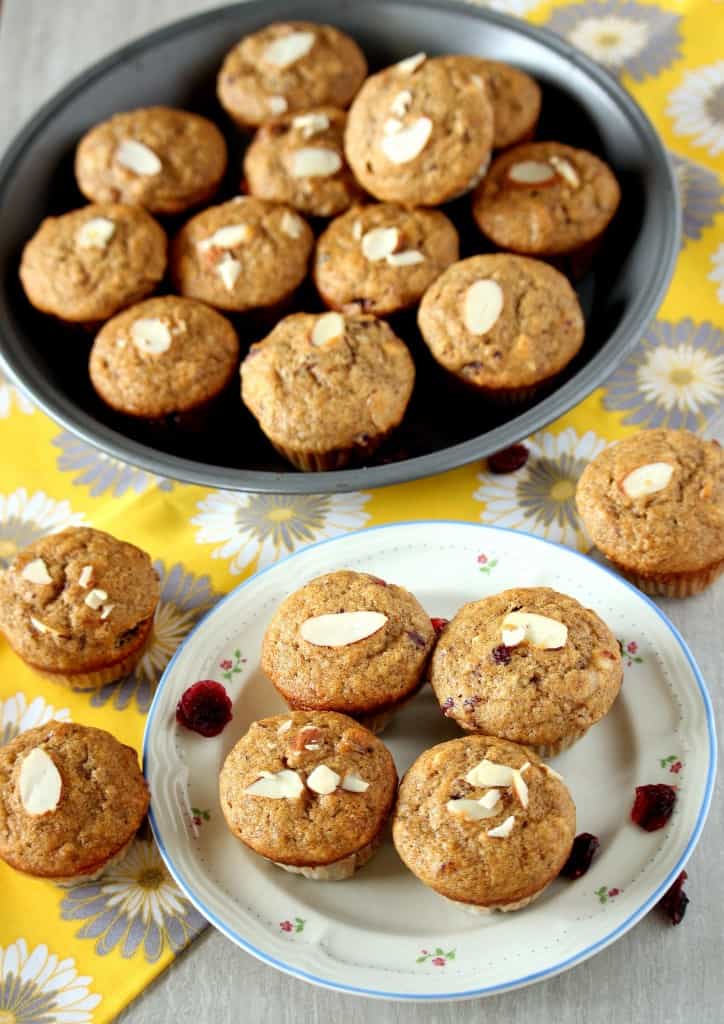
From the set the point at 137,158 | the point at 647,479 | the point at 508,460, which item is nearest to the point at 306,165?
the point at 137,158

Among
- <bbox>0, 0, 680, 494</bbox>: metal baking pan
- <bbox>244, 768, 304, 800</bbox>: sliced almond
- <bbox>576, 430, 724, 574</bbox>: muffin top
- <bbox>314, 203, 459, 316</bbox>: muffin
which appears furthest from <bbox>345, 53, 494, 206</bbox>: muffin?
<bbox>244, 768, 304, 800</bbox>: sliced almond

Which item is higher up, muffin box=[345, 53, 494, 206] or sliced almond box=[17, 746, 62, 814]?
muffin box=[345, 53, 494, 206]

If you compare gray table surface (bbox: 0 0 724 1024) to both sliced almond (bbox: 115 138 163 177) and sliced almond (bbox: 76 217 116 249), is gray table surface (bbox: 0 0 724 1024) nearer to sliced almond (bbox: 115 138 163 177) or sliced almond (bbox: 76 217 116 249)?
sliced almond (bbox: 76 217 116 249)

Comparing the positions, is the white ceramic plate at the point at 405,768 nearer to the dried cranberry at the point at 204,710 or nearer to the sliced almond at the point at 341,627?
the dried cranberry at the point at 204,710

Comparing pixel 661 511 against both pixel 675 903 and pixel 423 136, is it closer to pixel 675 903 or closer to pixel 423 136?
pixel 675 903

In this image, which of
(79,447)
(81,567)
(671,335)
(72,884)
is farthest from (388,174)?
(72,884)

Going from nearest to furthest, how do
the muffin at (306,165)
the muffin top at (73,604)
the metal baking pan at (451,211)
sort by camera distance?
the muffin top at (73,604)
the metal baking pan at (451,211)
the muffin at (306,165)

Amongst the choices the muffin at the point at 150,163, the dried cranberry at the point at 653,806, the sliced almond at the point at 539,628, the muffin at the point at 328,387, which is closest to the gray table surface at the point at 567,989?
the dried cranberry at the point at 653,806
